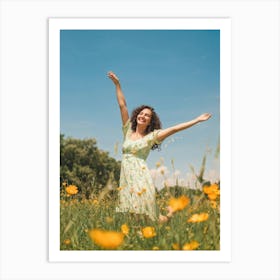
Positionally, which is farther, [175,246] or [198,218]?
[175,246]

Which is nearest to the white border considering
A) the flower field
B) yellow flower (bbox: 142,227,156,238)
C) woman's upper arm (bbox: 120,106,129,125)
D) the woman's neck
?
the flower field

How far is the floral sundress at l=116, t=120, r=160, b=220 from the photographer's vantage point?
2807 mm

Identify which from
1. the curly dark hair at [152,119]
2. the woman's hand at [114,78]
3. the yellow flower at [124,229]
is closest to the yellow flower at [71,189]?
the yellow flower at [124,229]

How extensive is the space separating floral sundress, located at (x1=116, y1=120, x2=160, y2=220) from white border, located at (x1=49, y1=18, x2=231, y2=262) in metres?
0.30

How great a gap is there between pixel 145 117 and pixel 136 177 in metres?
0.40

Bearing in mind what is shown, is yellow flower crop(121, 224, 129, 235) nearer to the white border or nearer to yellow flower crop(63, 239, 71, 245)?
the white border

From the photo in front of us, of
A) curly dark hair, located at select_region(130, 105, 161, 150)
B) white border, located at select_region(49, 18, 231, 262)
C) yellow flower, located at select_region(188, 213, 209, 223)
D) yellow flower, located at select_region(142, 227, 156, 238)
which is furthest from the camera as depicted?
curly dark hair, located at select_region(130, 105, 161, 150)

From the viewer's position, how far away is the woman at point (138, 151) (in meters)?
2.82

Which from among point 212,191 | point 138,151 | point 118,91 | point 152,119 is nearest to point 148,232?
point 212,191
